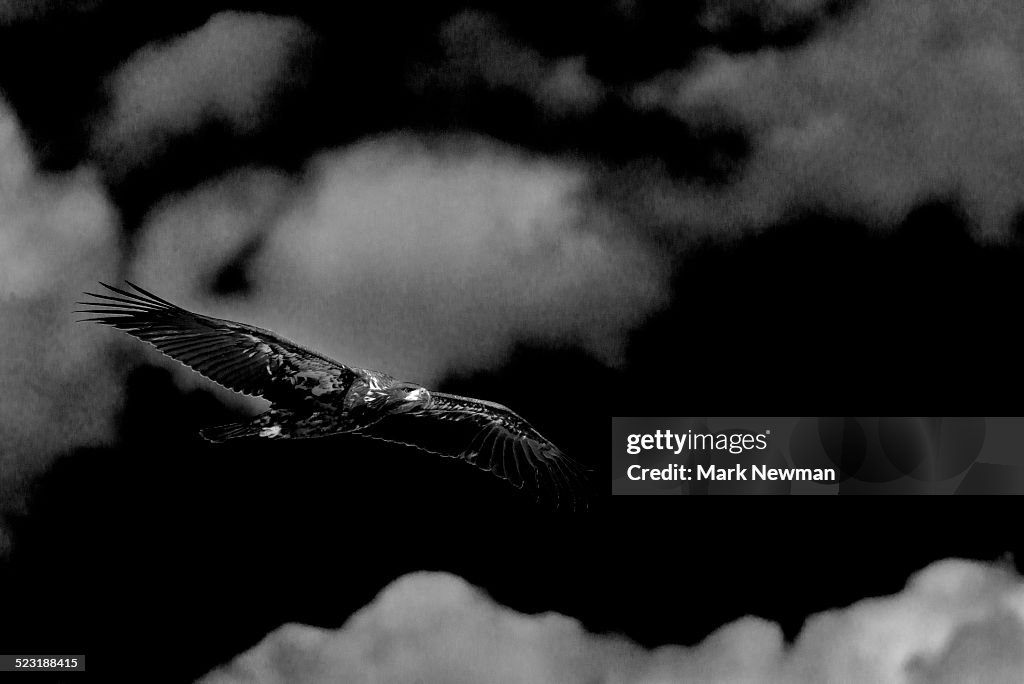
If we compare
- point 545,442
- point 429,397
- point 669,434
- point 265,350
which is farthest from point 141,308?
point 669,434

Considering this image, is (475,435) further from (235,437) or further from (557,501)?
(235,437)

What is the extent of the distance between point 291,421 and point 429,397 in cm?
263

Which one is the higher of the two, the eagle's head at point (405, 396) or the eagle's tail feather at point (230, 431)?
the eagle's head at point (405, 396)

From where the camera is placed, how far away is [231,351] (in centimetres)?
1862

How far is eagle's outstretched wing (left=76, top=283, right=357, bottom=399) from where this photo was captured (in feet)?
59.9

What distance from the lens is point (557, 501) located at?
840 inches

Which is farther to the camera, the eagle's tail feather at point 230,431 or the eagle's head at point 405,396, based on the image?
the eagle's head at point 405,396

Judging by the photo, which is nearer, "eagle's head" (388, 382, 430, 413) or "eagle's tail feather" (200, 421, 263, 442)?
"eagle's tail feather" (200, 421, 263, 442)

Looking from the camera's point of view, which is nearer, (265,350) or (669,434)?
(265,350)

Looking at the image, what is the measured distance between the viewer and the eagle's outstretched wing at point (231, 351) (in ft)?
59.9

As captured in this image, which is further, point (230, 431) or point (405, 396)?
point (405, 396)

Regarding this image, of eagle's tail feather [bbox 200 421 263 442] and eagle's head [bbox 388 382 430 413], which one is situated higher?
eagle's head [bbox 388 382 430 413]

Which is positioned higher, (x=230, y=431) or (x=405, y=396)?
(x=405, y=396)

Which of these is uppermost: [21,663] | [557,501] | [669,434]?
[669,434]
